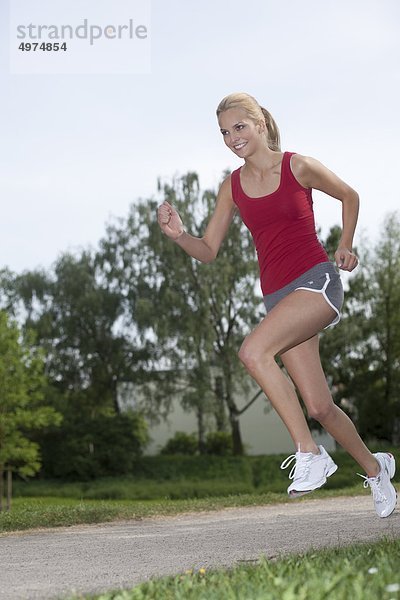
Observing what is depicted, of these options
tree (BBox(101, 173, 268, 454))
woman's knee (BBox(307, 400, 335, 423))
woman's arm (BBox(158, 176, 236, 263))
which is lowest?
woman's knee (BBox(307, 400, 335, 423))

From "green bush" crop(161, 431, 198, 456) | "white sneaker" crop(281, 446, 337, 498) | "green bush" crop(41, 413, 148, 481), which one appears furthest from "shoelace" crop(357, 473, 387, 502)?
"green bush" crop(161, 431, 198, 456)

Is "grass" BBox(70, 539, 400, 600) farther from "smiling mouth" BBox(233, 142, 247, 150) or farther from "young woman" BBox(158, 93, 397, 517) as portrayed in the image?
"smiling mouth" BBox(233, 142, 247, 150)

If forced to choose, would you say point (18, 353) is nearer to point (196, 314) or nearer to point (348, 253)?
point (196, 314)

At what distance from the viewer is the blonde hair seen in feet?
18.1

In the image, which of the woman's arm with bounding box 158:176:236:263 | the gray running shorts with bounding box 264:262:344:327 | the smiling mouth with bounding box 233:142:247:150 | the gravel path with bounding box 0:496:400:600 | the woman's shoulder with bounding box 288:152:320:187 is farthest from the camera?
the woman's arm with bounding box 158:176:236:263

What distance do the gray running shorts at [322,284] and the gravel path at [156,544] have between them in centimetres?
160

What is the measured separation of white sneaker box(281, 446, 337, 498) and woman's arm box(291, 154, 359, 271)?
1.10 m

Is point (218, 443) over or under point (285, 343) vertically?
over

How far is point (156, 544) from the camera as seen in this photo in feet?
21.4

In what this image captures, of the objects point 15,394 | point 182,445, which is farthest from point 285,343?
point 182,445

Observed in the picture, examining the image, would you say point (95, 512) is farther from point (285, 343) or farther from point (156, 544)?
point (285, 343)

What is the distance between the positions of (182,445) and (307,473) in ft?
114

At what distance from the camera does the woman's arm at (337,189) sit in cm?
532

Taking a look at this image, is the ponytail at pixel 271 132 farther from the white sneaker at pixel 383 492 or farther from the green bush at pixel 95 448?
the green bush at pixel 95 448
